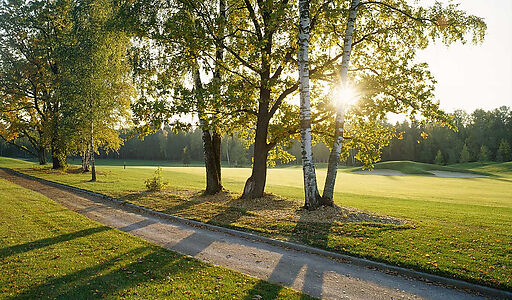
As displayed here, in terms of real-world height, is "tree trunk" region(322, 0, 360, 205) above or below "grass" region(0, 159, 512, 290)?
above

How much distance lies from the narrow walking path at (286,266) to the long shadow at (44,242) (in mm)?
1114

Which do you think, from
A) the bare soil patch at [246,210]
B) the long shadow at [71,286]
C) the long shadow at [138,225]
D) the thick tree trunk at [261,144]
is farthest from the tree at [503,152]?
the long shadow at [71,286]

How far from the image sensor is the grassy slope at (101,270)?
550 cm

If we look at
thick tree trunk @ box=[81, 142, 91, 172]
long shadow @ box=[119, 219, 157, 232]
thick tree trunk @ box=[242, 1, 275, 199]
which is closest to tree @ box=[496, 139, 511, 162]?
thick tree trunk @ box=[242, 1, 275, 199]

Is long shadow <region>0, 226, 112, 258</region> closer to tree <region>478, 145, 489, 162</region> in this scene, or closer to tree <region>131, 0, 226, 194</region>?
tree <region>131, 0, 226, 194</region>

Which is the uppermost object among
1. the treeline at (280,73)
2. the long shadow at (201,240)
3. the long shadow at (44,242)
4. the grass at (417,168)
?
the treeline at (280,73)

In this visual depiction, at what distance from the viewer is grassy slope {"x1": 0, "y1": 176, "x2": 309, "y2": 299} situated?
5500mm

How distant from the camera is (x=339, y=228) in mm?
9977

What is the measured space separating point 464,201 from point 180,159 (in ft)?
286

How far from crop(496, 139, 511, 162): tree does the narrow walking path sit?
253 feet

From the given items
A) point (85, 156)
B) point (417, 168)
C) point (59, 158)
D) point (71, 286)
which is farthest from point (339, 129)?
point (417, 168)

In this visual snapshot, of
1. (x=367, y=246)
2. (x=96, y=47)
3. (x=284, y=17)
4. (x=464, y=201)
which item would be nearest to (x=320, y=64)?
(x=284, y=17)

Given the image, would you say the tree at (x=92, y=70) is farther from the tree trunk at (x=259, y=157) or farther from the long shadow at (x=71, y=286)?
the long shadow at (x=71, y=286)

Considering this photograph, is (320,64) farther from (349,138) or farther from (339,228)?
(339,228)
